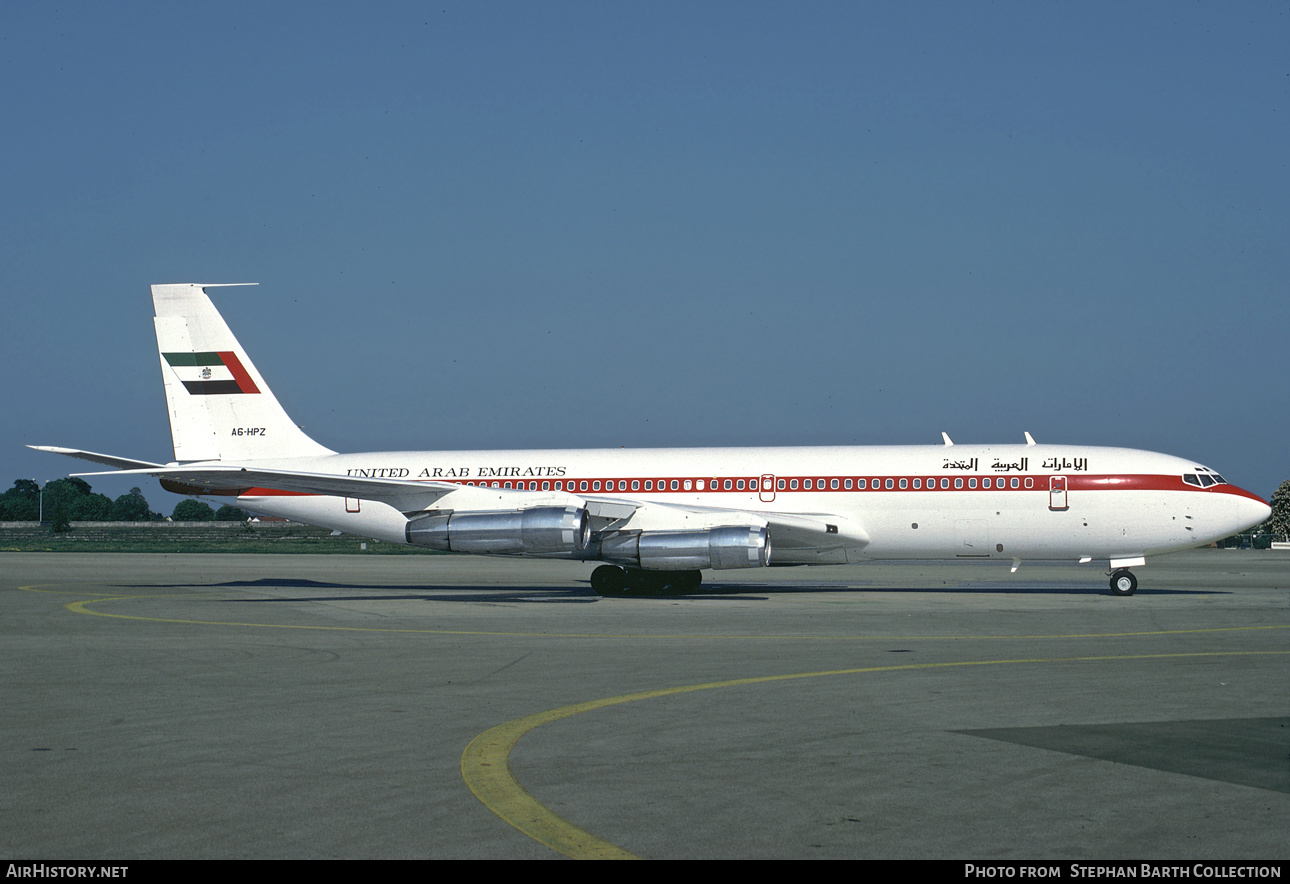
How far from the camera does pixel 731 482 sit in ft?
107

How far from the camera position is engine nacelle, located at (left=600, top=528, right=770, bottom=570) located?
95.0 feet

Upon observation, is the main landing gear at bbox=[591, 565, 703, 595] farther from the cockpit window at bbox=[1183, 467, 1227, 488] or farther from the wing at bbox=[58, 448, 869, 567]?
the cockpit window at bbox=[1183, 467, 1227, 488]

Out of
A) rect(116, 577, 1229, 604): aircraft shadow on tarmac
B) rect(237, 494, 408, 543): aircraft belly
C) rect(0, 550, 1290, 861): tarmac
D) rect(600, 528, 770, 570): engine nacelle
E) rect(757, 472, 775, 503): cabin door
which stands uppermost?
rect(757, 472, 775, 503): cabin door

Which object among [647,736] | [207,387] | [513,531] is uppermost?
[207,387]

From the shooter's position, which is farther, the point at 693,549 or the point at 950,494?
the point at 950,494

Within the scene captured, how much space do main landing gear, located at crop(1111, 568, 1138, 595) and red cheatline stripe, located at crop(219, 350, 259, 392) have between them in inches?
1029

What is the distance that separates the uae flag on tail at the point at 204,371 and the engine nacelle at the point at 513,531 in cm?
1011

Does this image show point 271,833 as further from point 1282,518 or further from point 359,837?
point 1282,518

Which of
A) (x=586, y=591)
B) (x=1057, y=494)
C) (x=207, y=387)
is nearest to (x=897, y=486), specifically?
(x=1057, y=494)

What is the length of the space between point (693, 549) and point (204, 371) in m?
17.3

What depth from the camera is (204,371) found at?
36.5 metres

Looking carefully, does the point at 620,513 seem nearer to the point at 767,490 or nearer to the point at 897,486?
the point at 767,490

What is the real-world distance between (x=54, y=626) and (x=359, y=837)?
17488 millimetres

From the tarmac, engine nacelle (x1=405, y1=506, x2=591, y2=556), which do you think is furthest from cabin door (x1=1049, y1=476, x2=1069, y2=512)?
engine nacelle (x1=405, y1=506, x2=591, y2=556)
